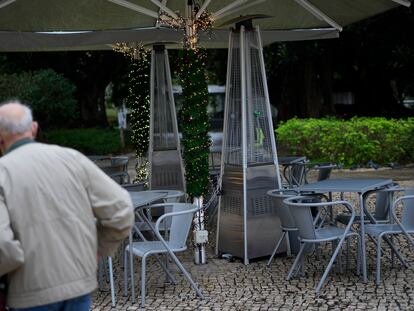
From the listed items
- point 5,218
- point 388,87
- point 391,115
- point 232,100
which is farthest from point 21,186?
point 388,87

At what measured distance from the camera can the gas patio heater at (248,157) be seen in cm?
666

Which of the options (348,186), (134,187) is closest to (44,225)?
(348,186)

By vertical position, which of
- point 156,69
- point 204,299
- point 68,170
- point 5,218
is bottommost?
point 204,299

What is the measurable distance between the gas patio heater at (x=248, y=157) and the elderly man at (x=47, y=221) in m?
4.05

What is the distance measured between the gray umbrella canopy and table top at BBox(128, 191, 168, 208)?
2.38m

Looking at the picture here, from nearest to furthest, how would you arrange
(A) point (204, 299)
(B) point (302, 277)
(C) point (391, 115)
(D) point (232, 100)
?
(A) point (204, 299)
(B) point (302, 277)
(D) point (232, 100)
(C) point (391, 115)

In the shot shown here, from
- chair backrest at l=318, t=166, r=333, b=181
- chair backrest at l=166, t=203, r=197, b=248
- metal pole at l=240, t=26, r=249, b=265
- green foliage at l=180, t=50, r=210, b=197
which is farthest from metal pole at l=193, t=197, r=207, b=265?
chair backrest at l=318, t=166, r=333, b=181

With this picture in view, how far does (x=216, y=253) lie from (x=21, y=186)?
15.1ft

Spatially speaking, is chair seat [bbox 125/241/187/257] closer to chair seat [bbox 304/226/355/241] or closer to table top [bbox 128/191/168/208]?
table top [bbox 128/191/168/208]

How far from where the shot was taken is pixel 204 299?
17.8 ft

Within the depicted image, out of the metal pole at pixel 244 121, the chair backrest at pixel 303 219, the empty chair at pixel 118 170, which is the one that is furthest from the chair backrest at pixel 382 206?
the empty chair at pixel 118 170

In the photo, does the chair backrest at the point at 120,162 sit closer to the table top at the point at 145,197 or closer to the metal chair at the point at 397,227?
the table top at the point at 145,197

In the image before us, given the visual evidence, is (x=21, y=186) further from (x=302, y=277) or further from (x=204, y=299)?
(x=302, y=277)

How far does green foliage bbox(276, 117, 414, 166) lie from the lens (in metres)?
15.0
